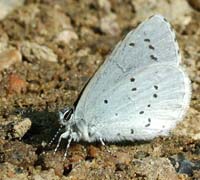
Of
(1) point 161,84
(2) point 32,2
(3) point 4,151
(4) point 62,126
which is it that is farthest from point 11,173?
(2) point 32,2

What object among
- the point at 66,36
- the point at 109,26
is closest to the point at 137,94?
the point at 66,36

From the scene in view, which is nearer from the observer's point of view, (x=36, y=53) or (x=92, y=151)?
(x=92, y=151)

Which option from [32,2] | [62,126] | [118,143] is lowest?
[118,143]

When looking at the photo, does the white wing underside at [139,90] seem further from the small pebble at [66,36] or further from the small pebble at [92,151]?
the small pebble at [66,36]

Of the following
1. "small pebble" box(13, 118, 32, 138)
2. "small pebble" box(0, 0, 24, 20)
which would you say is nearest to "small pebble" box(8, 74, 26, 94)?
"small pebble" box(13, 118, 32, 138)

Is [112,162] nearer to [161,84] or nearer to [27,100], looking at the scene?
[161,84]

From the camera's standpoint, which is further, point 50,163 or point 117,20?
point 117,20

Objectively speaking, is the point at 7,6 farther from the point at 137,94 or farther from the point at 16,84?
the point at 137,94

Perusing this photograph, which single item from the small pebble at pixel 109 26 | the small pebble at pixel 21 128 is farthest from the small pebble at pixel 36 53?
the small pebble at pixel 21 128
